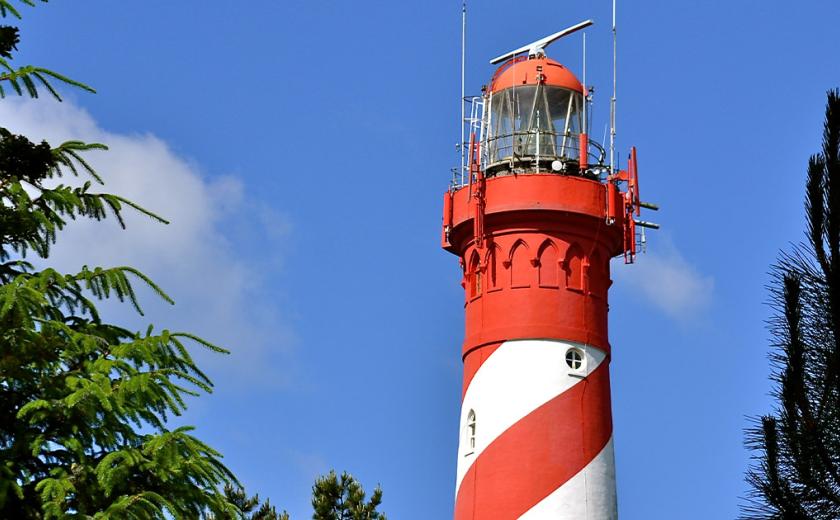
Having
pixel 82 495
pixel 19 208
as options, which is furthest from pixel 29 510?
pixel 19 208

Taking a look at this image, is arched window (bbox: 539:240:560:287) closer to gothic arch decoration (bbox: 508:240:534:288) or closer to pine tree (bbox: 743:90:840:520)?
gothic arch decoration (bbox: 508:240:534:288)

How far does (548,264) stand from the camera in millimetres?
28391

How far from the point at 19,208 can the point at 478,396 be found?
15.7 m

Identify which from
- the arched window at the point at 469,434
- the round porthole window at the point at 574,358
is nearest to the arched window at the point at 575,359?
the round porthole window at the point at 574,358

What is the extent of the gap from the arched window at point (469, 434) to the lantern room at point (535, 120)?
478 centimetres

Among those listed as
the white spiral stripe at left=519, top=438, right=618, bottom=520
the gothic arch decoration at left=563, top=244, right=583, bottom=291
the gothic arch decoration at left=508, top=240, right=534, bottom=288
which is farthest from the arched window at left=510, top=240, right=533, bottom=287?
the white spiral stripe at left=519, top=438, right=618, bottom=520

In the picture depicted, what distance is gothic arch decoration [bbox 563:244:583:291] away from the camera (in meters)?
28.3

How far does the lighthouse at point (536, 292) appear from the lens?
26969 mm

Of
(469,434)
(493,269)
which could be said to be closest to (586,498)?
(469,434)

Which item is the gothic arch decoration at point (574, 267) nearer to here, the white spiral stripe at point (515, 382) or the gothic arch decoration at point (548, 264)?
the gothic arch decoration at point (548, 264)

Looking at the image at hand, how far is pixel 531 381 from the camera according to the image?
89.4ft

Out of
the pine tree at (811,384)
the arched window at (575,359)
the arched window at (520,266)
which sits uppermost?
the arched window at (520,266)

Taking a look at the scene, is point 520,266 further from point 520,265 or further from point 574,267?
point 574,267

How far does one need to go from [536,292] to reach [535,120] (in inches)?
144
